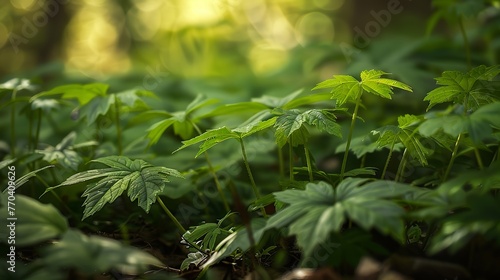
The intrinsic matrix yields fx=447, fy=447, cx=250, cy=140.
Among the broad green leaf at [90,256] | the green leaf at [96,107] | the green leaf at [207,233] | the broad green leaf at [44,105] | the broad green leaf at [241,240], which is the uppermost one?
the broad green leaf at [44,105]

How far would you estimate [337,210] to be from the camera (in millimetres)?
910

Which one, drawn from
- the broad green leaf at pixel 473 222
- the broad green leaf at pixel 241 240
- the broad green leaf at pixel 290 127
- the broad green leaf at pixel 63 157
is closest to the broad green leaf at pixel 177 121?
the broad green leaf at pixel 63 157

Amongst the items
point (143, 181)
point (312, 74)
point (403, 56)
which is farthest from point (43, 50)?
point (143, 181)

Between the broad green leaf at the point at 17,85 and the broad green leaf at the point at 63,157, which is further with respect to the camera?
the broad green leaf at the point at 17,85

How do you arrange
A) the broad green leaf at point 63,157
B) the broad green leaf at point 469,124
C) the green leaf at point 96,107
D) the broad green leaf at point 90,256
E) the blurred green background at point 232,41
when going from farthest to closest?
1. the blurred green background at point 232,41
2. the green leaf at point 96,107
3. the broad green leaf at point 63,157
4. the broad green leaf at point 469,124
5. the broad green leaf at point 90,256

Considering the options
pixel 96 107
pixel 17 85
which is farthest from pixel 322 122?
pixel 17 85

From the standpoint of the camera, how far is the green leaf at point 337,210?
864 millimetres

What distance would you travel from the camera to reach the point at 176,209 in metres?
1.73

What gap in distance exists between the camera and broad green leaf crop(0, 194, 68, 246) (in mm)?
870

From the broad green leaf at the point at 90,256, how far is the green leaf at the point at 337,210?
0.30m

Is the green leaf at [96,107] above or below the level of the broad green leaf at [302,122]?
above

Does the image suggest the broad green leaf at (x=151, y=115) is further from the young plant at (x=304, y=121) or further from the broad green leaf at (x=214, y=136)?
the young plant at (x=304, y=121)

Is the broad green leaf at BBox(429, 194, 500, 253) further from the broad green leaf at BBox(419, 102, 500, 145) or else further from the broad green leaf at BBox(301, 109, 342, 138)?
the broad green leaf at BBox(301, 109, 342, 138)

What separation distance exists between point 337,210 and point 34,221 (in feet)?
2.02
